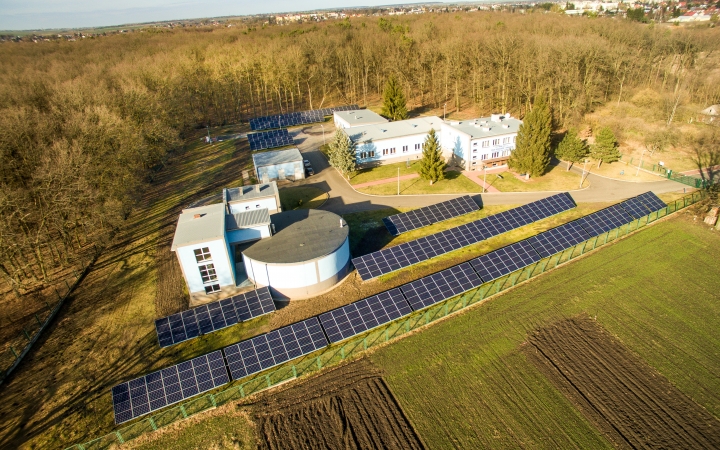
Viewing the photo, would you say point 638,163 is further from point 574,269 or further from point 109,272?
point 109,272

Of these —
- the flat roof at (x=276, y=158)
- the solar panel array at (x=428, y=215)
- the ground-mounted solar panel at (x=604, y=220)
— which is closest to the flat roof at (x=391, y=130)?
the flat roof at (x=276, y=158)

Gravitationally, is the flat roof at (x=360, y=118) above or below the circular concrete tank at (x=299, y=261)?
above

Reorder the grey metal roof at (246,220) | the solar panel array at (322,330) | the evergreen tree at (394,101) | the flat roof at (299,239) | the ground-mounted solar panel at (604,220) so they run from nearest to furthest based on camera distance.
→ the solar panel array at (322,330), the flat roof at (299,239), the grey metal roof at (246,220), the ground-mounted solar panel at (604,220), the evergreen tree at (394,101)

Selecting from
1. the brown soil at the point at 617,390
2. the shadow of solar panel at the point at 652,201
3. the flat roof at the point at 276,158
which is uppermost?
the flat roof at the point at 276,158

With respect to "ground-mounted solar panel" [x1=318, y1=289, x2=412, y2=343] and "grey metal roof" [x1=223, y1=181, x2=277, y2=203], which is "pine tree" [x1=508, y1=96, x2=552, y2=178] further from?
"grey metal roof" [x1=223, y1=181, x2=277, y2=203]

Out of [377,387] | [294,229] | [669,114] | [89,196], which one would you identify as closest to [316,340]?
[377,387]

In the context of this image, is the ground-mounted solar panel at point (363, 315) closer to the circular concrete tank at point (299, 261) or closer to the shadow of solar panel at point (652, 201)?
the circular concrete tank at point (299, 261)

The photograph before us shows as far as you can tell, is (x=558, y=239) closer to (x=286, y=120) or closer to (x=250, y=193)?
(x=250, y=193)
